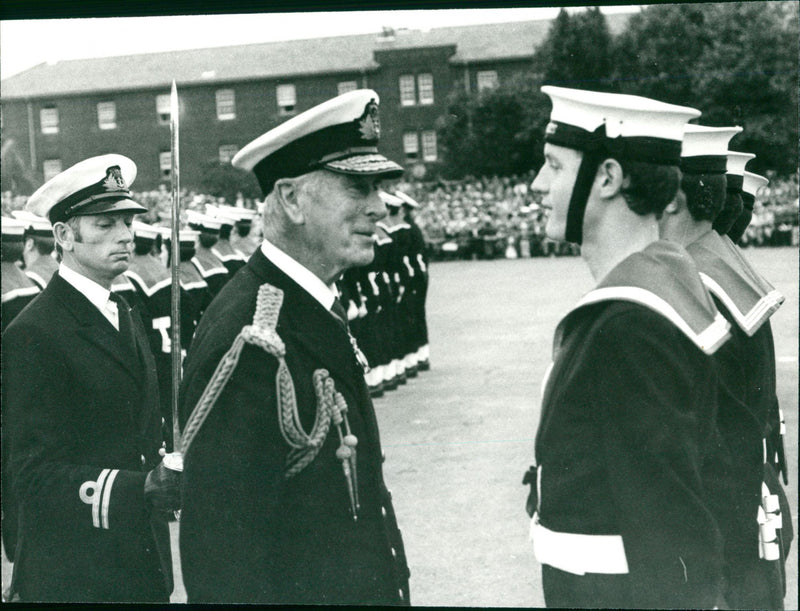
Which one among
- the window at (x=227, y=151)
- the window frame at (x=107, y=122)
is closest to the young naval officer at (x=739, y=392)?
the window at (x=227, y=151)

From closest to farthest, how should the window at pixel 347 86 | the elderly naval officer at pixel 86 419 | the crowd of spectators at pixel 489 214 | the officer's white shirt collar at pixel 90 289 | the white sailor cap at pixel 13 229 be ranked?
the elderly naval officer at pixel 86 419, the officer's white shirt collar at pixel 90 289, the window at pixel 347 86, the white sailor cap at pixel 13 229, the crowd of spectators at pixel 489 214

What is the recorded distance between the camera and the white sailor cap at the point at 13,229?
423 centimetres

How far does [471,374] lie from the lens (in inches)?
315

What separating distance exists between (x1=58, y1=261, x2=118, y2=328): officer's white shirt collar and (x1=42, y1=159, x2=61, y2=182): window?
441 mm

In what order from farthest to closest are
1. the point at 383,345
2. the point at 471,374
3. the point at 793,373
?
the point at 793,373 → the point at 383,345 → the point at 471,374

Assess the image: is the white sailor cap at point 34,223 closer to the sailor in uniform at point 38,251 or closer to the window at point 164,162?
the sailor in uniform at point 38,251

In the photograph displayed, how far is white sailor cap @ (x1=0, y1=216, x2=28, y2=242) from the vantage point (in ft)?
13.9

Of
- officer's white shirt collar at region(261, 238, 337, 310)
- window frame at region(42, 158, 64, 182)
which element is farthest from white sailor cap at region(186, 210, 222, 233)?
officer's white shirt collar at region(261, 238, 337, 310)

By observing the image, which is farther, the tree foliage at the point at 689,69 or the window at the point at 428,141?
the window at the point at 428,141

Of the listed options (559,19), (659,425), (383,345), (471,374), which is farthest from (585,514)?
(383,345)

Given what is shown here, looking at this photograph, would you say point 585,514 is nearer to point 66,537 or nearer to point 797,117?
point 66,537

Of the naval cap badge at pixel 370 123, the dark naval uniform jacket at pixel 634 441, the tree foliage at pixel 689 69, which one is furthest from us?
the tree foliage at pixel 689 69

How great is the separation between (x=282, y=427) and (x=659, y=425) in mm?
859

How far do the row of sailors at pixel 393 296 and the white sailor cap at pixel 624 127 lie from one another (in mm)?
4809
